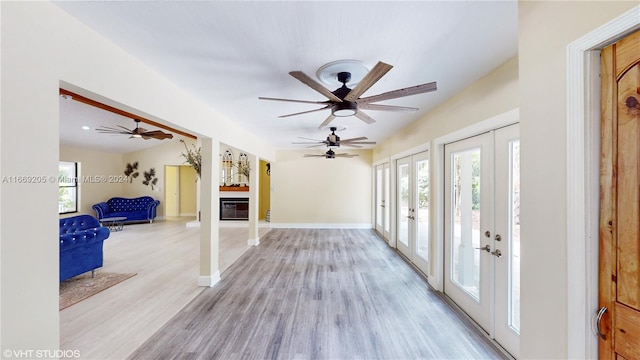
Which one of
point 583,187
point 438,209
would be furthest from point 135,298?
point 583,187

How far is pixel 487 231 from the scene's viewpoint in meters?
2.52

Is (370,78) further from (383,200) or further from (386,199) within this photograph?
(383,200)

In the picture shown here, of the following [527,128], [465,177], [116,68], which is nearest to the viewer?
[527,128]

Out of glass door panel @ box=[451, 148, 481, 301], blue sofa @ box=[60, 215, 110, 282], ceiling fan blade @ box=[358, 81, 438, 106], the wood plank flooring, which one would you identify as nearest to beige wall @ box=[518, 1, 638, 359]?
ceiling fan blade @ box=[358, 81, 438, 106]

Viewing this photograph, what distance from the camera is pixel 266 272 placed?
418cm

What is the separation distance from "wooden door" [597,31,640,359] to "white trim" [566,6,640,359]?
2cm

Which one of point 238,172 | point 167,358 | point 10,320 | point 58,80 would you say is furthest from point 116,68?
point 238,172

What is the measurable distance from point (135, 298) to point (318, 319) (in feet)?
7.95

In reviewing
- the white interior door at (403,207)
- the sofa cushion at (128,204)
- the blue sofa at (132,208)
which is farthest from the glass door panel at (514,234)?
the sofa cushion at (128,204)

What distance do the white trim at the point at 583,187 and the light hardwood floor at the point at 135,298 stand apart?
123 inches

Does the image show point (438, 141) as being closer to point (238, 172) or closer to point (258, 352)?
point (258, 352)

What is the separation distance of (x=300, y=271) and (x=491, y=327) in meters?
2.67

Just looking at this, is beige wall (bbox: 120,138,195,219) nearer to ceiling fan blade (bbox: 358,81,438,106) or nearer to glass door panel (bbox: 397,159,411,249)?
glass door panel (bbox: 397,159,411,249)

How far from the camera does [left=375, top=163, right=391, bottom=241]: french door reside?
21.6 feet
